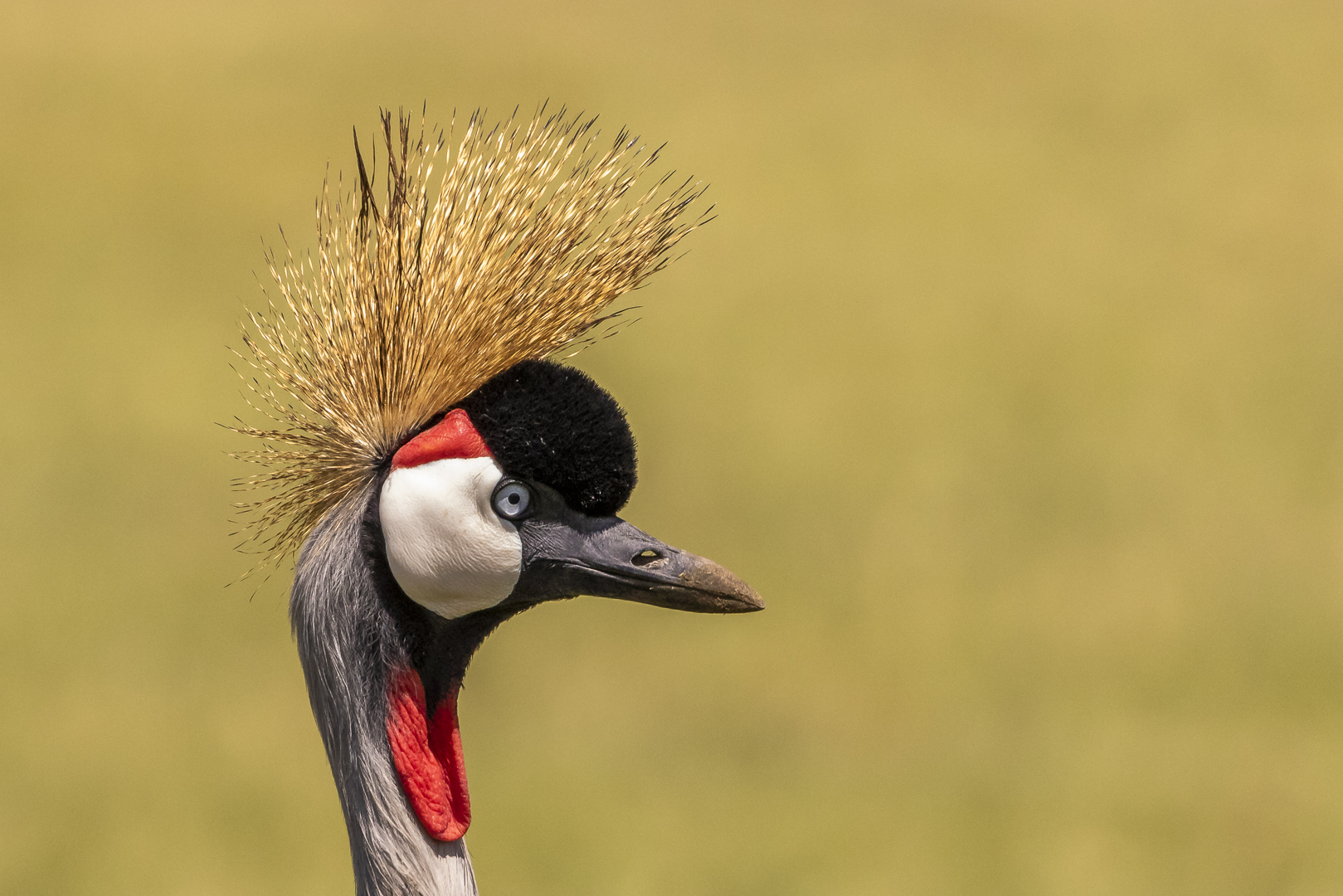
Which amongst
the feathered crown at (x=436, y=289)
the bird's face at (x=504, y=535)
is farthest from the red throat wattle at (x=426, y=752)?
the feathered crown at (x=436, y=289)

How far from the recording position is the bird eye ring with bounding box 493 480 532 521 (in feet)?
4.67

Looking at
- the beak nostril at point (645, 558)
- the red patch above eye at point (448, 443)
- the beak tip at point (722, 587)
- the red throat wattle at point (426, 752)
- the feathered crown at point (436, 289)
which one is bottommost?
the red throat wattle at point (426, 752)

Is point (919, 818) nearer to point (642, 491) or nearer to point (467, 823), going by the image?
point (642, 491)

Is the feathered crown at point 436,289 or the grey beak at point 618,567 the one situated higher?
the feathered crown at point 436,289

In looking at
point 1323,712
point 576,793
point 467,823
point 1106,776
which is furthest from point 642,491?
point 467,823

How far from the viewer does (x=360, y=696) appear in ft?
4.81

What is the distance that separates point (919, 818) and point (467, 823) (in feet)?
8.50

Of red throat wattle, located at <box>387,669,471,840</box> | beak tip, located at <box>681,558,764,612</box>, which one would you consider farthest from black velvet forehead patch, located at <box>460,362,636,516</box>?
red throat wattle, located at <box>387,669,471,840</box>

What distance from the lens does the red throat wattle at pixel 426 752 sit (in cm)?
146

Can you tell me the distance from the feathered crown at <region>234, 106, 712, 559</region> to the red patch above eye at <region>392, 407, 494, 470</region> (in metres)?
0.05

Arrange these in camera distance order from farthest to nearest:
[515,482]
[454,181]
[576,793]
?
[576,793], [454,181], [515,482]

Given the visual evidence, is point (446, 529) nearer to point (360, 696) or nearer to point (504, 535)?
point (504, 535)

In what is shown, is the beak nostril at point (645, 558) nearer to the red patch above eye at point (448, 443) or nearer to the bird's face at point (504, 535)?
the bird's face at point (504, 535)

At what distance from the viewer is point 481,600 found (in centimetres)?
146
